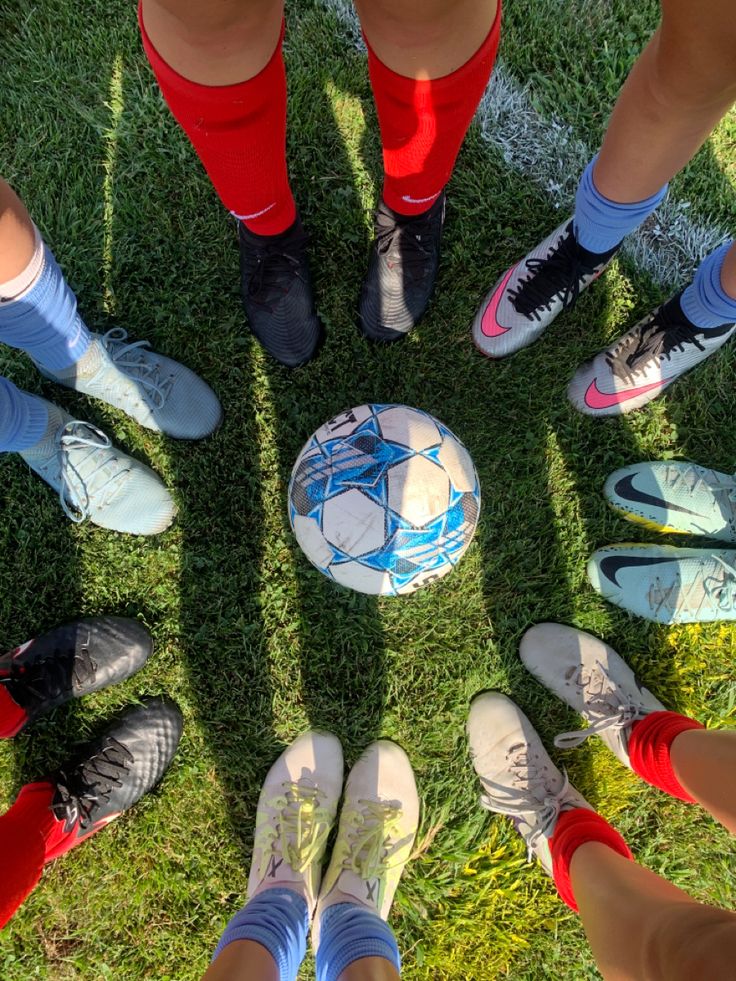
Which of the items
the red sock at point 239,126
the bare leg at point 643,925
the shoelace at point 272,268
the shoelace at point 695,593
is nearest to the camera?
the bare leg at point 643,925

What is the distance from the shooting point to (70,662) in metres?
2.58

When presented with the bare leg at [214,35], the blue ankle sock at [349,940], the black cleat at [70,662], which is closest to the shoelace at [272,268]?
the bare leg at [214,35]

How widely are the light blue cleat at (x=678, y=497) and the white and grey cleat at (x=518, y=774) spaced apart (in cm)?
102

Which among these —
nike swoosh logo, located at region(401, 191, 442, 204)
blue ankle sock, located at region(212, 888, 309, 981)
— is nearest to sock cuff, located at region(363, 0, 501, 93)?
nike swoosh logo, located at region(401, 191, 442, 204)

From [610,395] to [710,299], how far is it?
1.78 feet

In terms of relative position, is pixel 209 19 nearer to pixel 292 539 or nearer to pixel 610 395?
pixel 292 539

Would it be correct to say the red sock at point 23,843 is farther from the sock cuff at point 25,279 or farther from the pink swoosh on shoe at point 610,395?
the pink swoosh on shoe at point 610,395

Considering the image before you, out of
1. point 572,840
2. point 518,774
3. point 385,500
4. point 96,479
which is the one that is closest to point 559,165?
point 385,500

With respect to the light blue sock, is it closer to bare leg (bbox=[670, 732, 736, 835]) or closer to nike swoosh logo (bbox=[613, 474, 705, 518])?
nike swoosh logo (bbox=[613, 474, 705, 518])

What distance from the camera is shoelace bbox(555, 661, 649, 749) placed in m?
2.48

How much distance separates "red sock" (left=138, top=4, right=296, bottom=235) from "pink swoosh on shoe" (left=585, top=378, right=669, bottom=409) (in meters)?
1.52

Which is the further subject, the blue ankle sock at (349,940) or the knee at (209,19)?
the blue ankle sock at (349,940)

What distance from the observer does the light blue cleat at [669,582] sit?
2674 mm

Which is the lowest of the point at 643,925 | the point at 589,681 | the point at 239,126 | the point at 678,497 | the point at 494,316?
the point at 589,681
